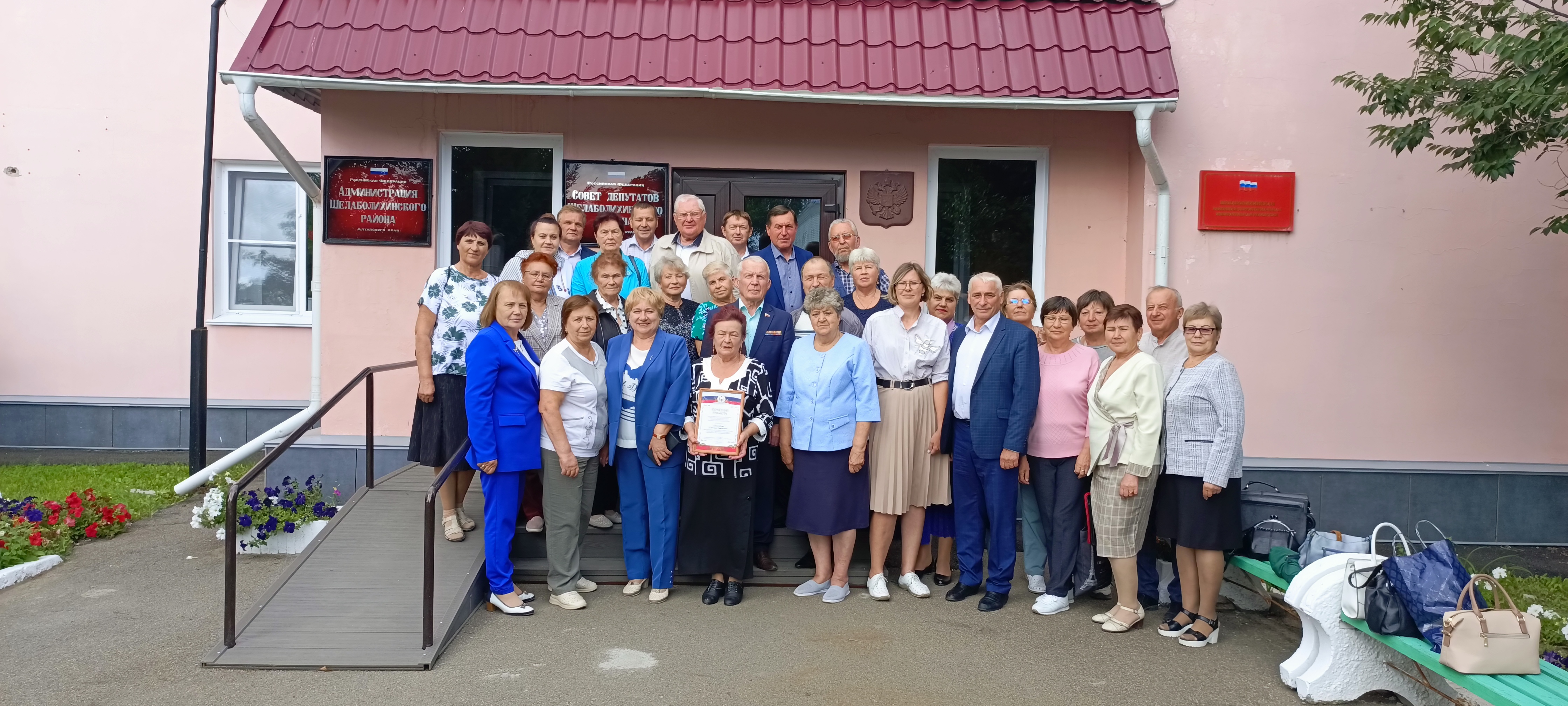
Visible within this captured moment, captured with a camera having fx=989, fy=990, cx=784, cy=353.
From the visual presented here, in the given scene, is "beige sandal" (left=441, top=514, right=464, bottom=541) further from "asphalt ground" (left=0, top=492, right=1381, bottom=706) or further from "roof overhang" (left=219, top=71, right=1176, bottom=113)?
"roof overhang" (left=219, top=71, right=1176, bottom=113)

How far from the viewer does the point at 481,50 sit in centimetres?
658

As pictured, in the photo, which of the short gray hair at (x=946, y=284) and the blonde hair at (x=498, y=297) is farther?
the short gray hair at (x=946, y=284)

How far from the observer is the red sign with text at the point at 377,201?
7.26m

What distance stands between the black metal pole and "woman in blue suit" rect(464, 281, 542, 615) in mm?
4284

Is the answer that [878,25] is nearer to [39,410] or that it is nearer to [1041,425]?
[1041,425]

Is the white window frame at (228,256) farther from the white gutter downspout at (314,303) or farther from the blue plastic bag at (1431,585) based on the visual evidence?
the blue plastic bag at (1431,585)

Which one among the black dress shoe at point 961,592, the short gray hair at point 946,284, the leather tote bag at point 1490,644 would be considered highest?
the short gray hair at point 946,284

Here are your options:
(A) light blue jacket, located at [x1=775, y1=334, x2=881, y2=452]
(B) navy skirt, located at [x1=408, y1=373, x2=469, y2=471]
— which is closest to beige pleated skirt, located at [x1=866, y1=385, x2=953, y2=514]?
(A) light blue jacket, located at [x1=775, y1=334, x2=881, y2=452]

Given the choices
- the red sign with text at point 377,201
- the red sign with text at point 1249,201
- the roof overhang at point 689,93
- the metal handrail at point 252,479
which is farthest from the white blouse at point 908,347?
the red sign with text at point 377,201

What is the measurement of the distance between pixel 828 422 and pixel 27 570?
188 inches

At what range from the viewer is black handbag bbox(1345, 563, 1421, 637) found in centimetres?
399

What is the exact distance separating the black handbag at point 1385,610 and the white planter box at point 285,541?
575 centimetres

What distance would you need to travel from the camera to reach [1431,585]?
12.8ft

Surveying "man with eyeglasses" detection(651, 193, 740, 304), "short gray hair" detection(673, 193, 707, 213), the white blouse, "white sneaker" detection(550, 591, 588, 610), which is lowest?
"white sneaker" detection(550, 591, 588, 610)
